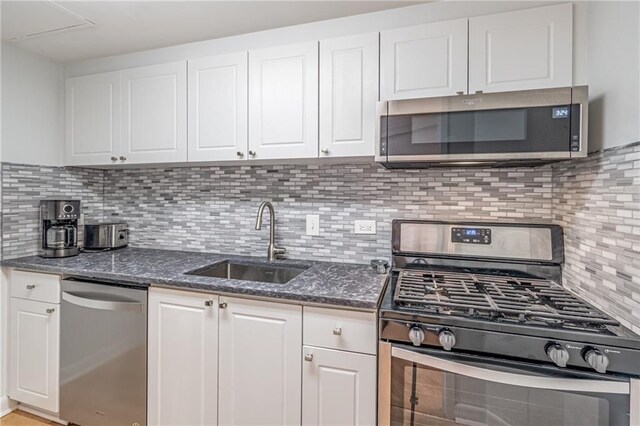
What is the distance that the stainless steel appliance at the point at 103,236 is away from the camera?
218 centimetres

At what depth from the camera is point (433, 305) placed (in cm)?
117

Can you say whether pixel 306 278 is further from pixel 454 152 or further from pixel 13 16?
pixel 13 16

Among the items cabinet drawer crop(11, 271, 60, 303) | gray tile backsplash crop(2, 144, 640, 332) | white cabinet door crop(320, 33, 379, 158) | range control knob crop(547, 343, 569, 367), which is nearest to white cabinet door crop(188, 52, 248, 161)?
gray tile backsplash crop(2, 144, 640, 332)

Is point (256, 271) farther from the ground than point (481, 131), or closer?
closer

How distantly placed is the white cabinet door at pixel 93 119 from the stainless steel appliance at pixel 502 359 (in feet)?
6.45

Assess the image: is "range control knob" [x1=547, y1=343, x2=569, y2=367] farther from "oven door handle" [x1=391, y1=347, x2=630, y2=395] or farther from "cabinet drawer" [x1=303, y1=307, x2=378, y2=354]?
"cabinet drawer" [x1=303, y1=307, x2=378, y2=354]

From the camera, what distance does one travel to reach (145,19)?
1.67 metres

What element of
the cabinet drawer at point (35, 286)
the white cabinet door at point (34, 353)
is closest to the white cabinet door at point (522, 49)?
the cabinet drawer at point (35, 286)

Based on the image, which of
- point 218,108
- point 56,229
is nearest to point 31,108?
point 56,229

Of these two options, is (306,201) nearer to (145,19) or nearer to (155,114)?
(155,114)

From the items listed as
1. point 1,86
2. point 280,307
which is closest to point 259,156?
point 280,307

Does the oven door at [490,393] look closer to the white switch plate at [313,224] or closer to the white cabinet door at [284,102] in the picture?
the white switch plate at [313,224]

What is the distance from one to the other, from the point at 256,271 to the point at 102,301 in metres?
0.80

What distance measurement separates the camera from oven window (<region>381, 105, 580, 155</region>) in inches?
48.1
